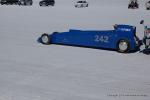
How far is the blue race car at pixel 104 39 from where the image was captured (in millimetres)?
13234

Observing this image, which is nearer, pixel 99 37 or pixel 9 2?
pixel 99 37

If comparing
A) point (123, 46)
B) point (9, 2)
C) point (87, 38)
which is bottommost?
point (9, 2)

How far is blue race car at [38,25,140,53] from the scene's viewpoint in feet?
43.4

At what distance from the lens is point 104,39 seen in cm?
1377

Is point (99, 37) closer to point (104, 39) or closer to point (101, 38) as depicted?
point (101, 38)

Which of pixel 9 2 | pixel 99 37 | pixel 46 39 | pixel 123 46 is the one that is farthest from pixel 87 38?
pixel 9 2

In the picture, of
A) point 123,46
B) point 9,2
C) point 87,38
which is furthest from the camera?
point 9,2

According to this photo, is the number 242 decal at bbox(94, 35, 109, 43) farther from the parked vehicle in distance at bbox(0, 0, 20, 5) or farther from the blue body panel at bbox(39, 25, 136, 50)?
the parked vehicle in distance at bbox(0, 0, 20, 5)

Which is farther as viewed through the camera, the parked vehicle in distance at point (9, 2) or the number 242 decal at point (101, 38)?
the parked vehicle in distance at point (9, 2)

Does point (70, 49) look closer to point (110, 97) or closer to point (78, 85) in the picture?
point (78, 85)

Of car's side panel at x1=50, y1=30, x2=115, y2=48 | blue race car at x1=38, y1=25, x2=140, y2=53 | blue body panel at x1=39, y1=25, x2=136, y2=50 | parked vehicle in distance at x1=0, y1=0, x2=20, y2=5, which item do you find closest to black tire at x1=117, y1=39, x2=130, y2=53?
blue race car at x1=38, y1=25, x2=140, y2=53

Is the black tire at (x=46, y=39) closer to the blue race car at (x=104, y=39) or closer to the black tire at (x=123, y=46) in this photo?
the blue race car at (x=104, y=39)

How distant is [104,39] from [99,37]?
0.23m

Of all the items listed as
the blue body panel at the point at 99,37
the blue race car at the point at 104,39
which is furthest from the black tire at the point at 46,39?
the blue body panel at the point at 99,37
